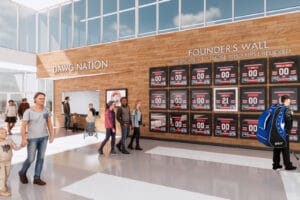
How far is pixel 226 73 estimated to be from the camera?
280 inches

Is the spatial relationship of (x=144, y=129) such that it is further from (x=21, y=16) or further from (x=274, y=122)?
(x=21, y=16)

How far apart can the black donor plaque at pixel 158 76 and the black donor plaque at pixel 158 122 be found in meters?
1.09

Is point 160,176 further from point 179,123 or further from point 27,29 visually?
point 27,29

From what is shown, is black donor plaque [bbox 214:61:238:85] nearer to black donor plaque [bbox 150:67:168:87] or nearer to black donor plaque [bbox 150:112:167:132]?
black donor plaque [bbox 150:67:168:87]

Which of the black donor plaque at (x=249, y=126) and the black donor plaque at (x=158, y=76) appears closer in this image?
the black donor plaque at (x=249, y=126)

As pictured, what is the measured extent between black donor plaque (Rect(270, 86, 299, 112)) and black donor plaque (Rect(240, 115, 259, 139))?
711 mm

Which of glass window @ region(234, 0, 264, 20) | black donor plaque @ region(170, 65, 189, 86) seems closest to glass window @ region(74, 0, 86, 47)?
black donor plaque @ region(170, 65, 189, 86)

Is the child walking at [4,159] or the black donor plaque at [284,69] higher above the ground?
the black donor plaque at [284,69]

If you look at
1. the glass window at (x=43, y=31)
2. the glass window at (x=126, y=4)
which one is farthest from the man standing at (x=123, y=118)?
the glass window at (x=43, y=31)

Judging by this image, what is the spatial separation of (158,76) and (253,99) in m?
3.30

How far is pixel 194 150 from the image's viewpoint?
6.55m

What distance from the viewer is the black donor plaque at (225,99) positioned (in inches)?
275

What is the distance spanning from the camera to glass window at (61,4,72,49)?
11.7 meters

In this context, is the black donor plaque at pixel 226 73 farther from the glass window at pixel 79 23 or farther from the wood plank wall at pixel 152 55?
the glass window at pixel 79 23
